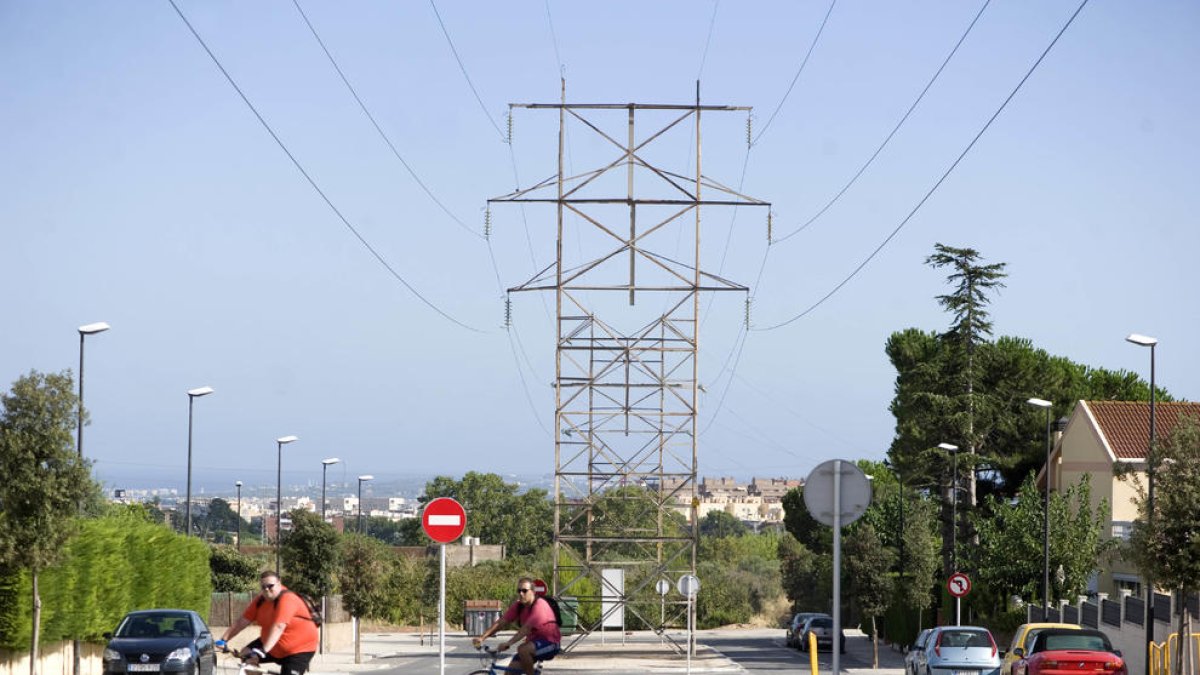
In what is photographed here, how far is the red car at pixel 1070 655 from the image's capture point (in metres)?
30.2

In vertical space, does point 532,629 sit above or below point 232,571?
above

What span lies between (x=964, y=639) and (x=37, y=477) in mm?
19049

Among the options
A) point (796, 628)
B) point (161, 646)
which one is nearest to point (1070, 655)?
point (161, 646)

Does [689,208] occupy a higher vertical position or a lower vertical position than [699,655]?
higher

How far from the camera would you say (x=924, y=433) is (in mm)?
74000

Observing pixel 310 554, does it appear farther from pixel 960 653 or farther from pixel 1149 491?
pixel 1149 491

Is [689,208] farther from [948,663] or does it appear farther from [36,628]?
[36,628]

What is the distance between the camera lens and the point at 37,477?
34188 millimetres

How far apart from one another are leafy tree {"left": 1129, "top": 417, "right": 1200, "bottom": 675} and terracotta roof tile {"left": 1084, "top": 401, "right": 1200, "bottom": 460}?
29076 millimetres

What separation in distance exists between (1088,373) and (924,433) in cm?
1657

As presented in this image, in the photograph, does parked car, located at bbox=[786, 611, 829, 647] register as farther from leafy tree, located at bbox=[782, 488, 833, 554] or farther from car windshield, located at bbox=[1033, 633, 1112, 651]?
car windshield, located at bbox=[1033, 633, 1112, 651]

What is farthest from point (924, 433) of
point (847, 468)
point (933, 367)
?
point (847, 468)

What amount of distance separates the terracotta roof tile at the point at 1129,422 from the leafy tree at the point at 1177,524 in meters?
29.1

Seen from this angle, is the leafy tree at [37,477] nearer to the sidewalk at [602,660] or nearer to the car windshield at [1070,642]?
the sidewalk at [602,660]
